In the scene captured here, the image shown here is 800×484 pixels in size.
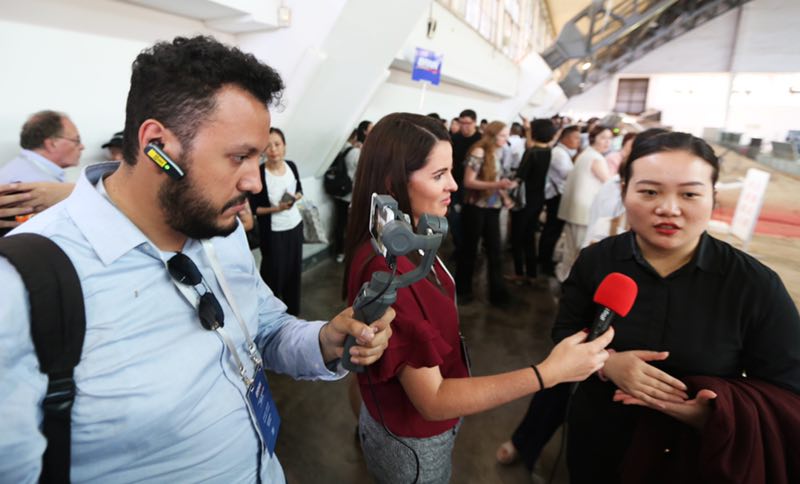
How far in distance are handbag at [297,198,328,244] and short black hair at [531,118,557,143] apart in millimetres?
2218

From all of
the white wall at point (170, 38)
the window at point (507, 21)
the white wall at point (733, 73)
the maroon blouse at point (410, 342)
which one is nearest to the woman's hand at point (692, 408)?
the maroon blouse at point (410, 342)

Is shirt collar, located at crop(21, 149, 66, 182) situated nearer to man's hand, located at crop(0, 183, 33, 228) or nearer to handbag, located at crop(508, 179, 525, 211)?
man's hand, located at crop(0, 183, 33, 228)

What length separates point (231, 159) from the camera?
2.60 feet

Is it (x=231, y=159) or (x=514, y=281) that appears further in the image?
(x=514, y=281)

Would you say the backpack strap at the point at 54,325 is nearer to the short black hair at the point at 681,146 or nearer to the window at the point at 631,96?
the short black hair at the point at 681,146

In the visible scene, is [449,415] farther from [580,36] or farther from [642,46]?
[642,46]

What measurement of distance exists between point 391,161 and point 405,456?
2.80 ft

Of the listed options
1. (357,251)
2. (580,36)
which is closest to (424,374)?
(357,251)

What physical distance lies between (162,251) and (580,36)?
1287 cm

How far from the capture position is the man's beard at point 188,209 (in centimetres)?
77

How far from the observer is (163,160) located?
739mm

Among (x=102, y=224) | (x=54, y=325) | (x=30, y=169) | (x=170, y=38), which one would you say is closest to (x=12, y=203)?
(x=30, y=169)

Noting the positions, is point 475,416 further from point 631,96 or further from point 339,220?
point 631,96

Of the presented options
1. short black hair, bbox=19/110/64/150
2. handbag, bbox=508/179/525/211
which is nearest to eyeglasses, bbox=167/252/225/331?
short black hair, bbox=19/110/64/150
